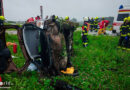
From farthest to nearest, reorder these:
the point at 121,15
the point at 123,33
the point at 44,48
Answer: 1. the point at 121,15
2. the point at 123,33
3. the point at 44,48

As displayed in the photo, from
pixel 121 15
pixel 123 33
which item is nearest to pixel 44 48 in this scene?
pixel 123 33

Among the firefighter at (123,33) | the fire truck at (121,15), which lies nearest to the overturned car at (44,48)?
the firefighter at (123,33)

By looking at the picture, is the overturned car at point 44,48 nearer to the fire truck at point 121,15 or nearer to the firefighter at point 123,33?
the firefighter at point 123,33

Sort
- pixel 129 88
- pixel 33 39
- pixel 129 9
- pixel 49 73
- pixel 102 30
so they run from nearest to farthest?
pixel 129 88, pixel 49 73, pixel 33 39, pixel 129 9, pixel 102 30

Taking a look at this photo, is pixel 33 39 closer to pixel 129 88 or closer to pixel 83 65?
pixel 83 65

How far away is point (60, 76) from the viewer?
2783mm

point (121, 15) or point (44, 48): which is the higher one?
point (121, 15)

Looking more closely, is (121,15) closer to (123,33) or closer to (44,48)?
(123,33)

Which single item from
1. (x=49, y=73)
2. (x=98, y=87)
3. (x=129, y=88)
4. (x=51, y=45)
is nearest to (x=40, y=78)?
(x=49, y=73)

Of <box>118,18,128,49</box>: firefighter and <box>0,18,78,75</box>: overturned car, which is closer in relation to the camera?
<box>0,18,78,75</box>: overturned car

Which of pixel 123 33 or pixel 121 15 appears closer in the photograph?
pixel 123 33

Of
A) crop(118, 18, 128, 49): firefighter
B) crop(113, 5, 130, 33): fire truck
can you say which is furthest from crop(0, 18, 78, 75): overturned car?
crop(113, 5, 130, 33): fire truck

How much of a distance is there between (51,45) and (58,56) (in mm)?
375

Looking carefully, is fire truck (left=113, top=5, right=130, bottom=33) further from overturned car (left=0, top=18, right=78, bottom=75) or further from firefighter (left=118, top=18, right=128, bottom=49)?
overturned car (left=0, top=18, right=78, bottom=75)
